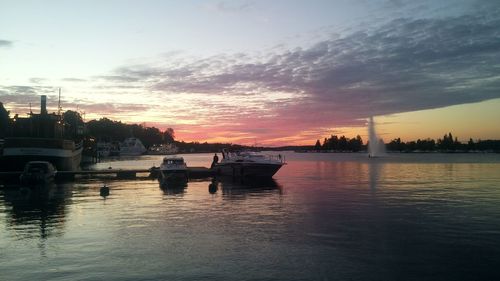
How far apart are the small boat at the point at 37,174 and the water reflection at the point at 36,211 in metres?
3.15

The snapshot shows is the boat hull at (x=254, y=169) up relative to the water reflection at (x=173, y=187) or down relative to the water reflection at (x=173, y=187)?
up

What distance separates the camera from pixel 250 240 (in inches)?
761

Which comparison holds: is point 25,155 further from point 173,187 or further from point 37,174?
point 173,187

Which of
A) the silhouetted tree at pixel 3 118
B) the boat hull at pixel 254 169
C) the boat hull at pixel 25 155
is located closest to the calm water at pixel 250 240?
the boat hull at pixel 25 155

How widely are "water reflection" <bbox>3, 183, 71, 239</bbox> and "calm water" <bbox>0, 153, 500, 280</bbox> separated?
88 mm

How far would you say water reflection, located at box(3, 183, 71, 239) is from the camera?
21.5 meters

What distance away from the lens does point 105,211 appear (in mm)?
28484

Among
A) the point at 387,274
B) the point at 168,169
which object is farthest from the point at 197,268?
the point at 168,169

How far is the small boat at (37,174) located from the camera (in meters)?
47.6

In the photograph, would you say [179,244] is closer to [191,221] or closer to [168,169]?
[191,221]

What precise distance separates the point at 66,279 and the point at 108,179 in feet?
155

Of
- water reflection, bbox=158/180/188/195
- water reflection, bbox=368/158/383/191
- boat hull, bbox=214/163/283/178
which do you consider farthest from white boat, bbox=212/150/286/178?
water reflection, bbox=368/158/383/191

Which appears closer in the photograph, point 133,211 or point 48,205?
point 133,211

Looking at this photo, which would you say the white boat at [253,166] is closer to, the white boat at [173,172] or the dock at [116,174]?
the dock at [116,174]
